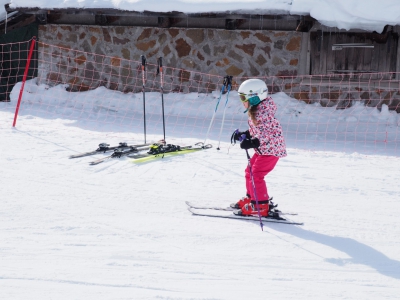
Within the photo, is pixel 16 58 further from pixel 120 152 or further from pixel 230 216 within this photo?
pixel 230 216

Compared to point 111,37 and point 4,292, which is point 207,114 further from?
point 4,292

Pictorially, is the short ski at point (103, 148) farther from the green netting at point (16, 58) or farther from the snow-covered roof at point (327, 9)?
the green netting at point (16, 58)

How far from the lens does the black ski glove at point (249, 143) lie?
5.74 meters

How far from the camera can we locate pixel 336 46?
12.7 metres

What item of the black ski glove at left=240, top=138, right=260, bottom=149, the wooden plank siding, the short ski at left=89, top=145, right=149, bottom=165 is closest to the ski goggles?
the black ski glove at left=240, top=138, right=260, bottom=149

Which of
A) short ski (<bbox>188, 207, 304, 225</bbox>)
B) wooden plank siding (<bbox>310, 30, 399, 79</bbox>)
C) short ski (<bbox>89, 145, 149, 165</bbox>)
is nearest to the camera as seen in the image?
short ski (<bbox>188, 207, 304, 225</bbox>)

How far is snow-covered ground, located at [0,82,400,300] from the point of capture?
448 cm

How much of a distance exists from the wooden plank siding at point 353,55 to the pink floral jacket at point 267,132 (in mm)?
6911

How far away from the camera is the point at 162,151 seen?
8938 mm

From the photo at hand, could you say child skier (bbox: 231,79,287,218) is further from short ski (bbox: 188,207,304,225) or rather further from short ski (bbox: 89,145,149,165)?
short ski (bbox: 89,145,149,165)

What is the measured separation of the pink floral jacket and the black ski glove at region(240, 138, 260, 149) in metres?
0.13

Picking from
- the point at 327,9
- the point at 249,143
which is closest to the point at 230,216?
the point at 249,143

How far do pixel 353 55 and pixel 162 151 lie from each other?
5.72m

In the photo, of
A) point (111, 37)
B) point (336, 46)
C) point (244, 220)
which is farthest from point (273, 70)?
point (244, 220)
